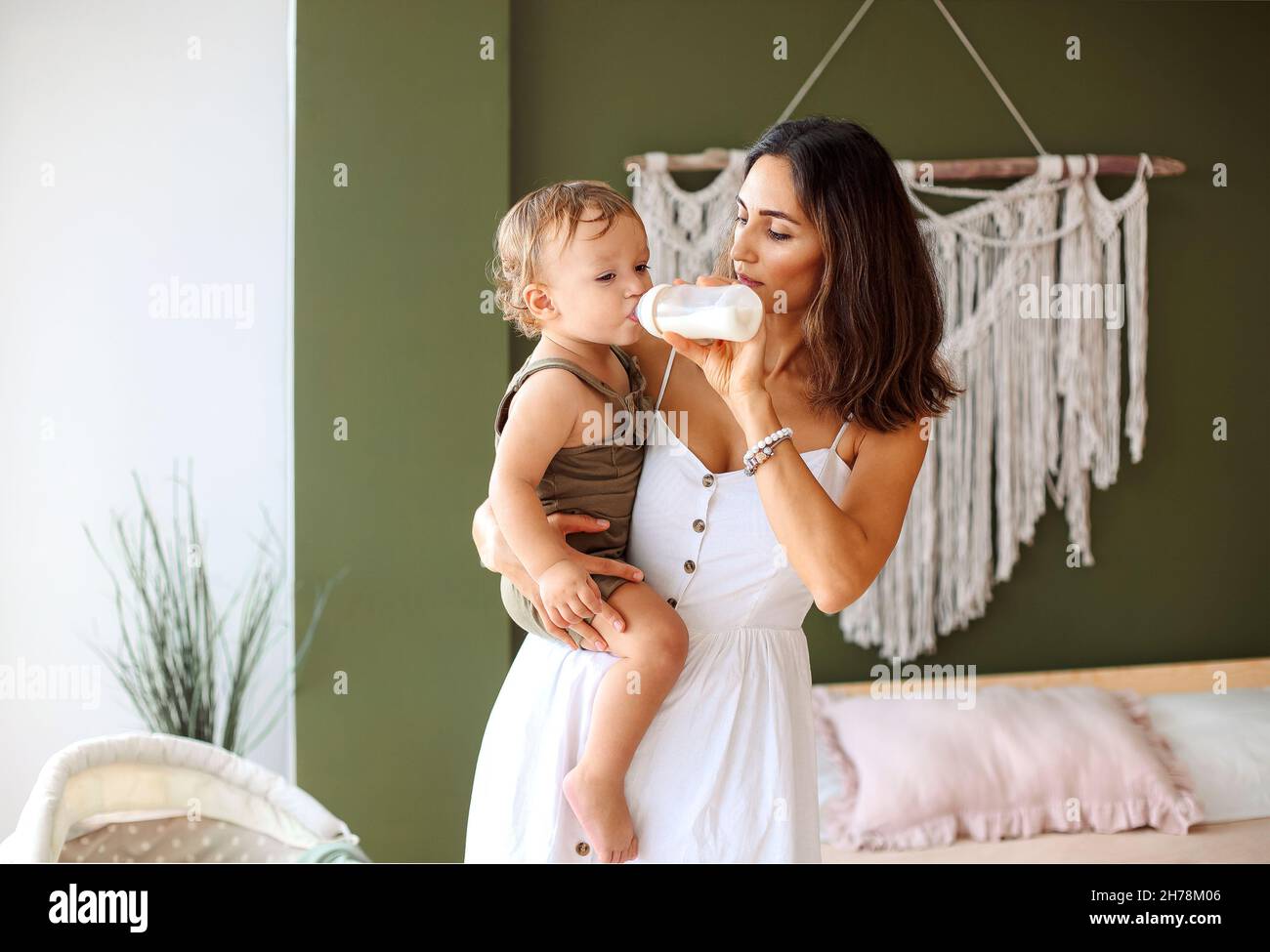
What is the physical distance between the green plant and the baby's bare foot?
1.33m

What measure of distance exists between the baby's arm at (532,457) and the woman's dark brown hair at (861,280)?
0.69 feet

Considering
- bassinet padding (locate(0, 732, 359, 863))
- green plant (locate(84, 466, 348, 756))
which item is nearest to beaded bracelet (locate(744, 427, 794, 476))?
bassinet padding (locate(0, 732, 359, 863))

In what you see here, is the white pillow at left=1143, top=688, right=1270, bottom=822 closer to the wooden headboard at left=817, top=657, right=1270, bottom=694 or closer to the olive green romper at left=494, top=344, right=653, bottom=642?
the wooden headboard at left=817, top=657, right=1270, bottom=694

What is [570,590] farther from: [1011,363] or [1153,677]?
[1153,677]

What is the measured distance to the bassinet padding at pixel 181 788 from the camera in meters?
1.71

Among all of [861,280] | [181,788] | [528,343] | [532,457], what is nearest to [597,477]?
[532,457]

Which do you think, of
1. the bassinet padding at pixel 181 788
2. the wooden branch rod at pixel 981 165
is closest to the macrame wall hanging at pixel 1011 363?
the wooden branch rod at pixel 981 165

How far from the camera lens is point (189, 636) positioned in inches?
90.0

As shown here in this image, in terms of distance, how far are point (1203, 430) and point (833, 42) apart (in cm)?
129

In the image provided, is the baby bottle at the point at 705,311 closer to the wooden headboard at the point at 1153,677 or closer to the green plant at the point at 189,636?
the green plant at the point at 189,636

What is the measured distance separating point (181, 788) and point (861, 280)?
1.45 metres

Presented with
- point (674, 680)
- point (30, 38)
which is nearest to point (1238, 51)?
point (674, 680)

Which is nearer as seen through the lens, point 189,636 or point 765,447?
point 765,447
